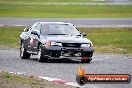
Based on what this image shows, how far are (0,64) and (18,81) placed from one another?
20.5ft

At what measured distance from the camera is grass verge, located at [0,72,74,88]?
12406 mm

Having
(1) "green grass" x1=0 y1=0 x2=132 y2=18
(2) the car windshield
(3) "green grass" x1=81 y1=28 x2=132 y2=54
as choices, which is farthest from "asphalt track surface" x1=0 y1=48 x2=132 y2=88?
(1) "green grass" x1=0 y1=0 x2=132 y2=18

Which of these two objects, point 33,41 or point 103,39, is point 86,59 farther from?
point 103,39

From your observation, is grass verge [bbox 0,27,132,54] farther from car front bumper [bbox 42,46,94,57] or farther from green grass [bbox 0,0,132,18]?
green grass [bbox 0,0,132,18]

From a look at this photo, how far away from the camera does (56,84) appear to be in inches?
513

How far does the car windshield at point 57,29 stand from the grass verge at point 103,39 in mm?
5181

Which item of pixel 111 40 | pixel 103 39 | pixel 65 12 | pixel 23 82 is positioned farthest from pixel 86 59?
pixel 65 12

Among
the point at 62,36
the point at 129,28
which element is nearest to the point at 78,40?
the point at 62,36

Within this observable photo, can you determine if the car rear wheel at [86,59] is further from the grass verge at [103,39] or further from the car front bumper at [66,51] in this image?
the grass verge at [103,39]

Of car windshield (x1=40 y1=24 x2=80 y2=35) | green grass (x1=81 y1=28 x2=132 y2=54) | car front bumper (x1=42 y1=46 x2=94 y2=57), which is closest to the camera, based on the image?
car front bumper (x1=42 y1=46 x2=94 y2=57)

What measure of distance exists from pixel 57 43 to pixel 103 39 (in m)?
13.6

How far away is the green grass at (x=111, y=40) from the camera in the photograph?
2798 cm

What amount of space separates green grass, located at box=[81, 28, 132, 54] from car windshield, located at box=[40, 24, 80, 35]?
5.18m

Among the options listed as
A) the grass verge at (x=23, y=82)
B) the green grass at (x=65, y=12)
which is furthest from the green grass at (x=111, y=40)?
the green grass at (x=65, y=12)
